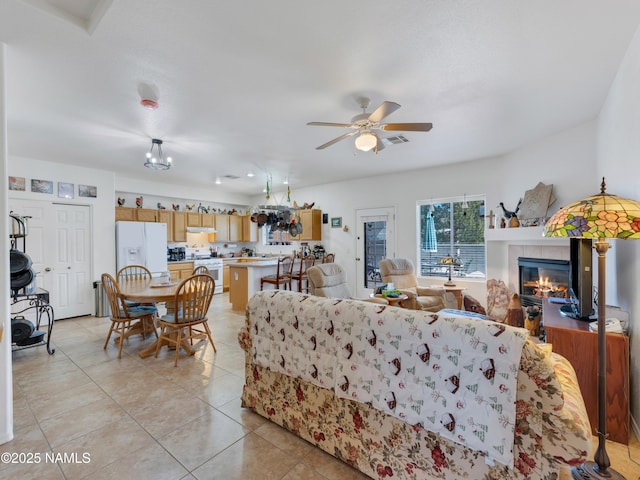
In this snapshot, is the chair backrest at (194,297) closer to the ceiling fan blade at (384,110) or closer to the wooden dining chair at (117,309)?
the wooden dining chair at (117,309)

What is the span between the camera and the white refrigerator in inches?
215

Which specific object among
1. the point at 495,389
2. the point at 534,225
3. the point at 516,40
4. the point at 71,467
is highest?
the point at 516,40

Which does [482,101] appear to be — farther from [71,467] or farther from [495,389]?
[71,467]

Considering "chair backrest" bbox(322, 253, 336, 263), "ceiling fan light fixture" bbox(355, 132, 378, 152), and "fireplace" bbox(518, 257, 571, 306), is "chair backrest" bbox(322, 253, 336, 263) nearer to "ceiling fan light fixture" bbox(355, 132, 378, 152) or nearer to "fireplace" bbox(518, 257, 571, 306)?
"fireplace" bbox(518, 257, 571, 306)

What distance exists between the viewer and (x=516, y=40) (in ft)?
6.29

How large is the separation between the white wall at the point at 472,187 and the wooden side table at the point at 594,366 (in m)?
2.14

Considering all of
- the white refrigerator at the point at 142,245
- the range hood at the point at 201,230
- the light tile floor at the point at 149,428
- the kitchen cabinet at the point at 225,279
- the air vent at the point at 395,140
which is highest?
the air vent at the point at 395,140

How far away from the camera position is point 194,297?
3.21m

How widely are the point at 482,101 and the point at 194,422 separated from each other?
3.66 metres

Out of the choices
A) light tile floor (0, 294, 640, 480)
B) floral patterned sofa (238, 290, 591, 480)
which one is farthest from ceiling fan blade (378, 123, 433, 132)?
light tile floor (0, 294, 640, 480)

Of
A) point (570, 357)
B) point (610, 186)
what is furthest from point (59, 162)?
point (610, 186)

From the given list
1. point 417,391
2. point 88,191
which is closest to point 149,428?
point 417,391

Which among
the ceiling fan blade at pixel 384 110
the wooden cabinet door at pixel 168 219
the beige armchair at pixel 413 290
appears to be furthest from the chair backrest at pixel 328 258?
the ceiling fan blade at pixel 384 110

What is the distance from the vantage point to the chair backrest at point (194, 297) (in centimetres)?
317
